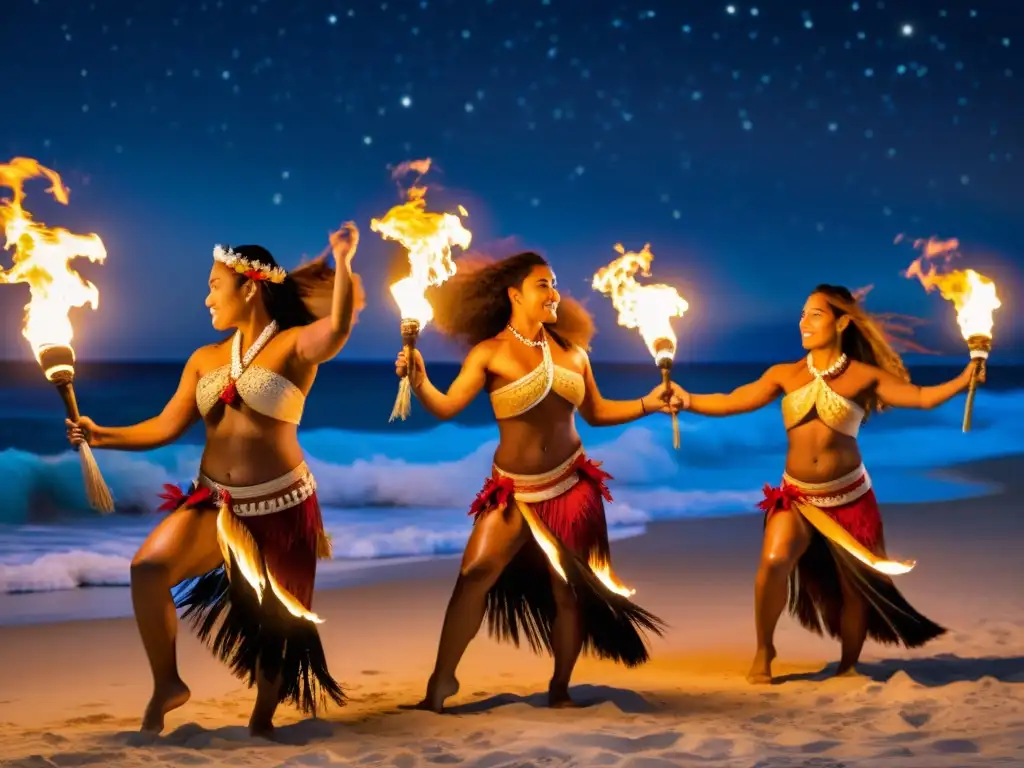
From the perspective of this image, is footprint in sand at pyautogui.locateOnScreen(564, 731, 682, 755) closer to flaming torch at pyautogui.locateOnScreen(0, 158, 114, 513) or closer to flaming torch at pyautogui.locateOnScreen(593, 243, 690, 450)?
flaming torch at pyautogui.locateOnScreen(593, 243, 690, 450)

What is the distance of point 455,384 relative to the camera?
17.0 ft

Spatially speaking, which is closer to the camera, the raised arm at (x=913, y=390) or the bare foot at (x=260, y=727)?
the bare foot at (x=260, y=727)

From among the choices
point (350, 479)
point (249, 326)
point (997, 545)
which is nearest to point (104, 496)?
point (249, 326)

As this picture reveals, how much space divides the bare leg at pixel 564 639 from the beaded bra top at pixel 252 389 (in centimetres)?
116

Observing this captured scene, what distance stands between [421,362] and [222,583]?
3.19 feet

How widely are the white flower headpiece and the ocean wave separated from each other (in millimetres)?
3845

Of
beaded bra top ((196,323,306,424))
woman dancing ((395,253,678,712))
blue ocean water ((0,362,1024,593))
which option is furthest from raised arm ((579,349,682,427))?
blue ocean water ((0,362,1024,593))

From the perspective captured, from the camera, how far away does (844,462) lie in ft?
18.3

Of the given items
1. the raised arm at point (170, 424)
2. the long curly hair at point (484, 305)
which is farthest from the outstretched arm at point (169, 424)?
the long curly hair at point (484, 305)

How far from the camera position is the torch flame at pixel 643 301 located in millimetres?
5535

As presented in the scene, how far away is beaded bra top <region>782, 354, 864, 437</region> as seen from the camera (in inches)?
219

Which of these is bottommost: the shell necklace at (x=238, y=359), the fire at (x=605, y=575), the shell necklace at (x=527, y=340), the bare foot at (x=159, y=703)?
the bare foot at (x=159, y=703)

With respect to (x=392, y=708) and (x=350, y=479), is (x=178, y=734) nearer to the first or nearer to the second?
(x=392, y=708)

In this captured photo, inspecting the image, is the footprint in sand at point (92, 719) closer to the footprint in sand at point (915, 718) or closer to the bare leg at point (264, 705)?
the bare leg at point (264, 705)
